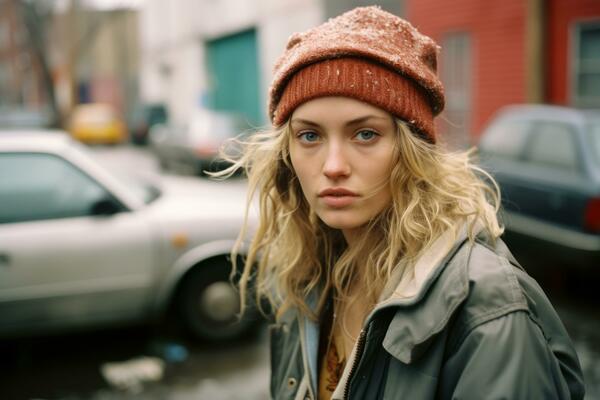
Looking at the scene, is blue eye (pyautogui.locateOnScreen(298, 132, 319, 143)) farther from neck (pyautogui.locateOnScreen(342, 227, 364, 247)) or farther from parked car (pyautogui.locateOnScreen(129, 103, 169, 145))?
parked car (pyautogui.locateOnScreen(129, 103, 169, 145))

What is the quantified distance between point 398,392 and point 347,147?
0.58 meters

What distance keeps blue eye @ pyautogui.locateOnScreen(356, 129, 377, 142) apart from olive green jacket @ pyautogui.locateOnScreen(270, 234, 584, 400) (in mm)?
328

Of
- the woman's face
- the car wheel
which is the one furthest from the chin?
the car wheel

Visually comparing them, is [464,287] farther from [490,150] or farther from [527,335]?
[490,150]

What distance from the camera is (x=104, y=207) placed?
4840 millimetres

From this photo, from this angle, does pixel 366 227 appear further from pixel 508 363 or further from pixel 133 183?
pixel 133 183

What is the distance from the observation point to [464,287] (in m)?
1.33

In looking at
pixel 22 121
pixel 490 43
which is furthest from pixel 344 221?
pixel 490 43

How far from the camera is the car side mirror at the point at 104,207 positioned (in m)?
4.83

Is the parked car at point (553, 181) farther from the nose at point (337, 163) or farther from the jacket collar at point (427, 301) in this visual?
the jacket collar at point (427, 301)

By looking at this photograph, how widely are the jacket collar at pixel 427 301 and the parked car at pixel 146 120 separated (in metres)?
28.9

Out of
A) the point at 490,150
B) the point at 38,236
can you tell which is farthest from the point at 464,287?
the point at 490,150

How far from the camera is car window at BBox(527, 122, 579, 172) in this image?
6.65 metres

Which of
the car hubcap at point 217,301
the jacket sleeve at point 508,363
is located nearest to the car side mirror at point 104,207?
the car hubcap at point 217,301
